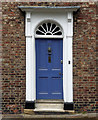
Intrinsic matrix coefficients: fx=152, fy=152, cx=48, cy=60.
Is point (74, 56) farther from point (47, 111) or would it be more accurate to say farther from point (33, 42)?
point (47, 111)

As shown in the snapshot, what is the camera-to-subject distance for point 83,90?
5.38m

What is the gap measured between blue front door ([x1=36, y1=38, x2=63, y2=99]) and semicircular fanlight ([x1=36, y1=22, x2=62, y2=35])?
0.86 ft

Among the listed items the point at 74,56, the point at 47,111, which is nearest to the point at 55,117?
the point at 47,111

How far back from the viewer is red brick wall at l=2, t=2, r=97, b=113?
536cm

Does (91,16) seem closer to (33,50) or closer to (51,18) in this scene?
(51,18)

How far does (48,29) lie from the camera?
562 centimetres

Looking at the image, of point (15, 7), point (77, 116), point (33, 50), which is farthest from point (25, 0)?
point (77, 116)

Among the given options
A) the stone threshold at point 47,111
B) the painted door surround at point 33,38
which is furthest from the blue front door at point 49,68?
the stone threshold at point 47,111

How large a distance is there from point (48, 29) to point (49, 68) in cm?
144

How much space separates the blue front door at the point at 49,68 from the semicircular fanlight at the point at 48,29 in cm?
26

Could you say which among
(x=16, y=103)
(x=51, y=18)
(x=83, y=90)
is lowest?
(x=16, y=103)

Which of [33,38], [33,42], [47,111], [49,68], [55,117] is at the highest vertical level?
[33,38]

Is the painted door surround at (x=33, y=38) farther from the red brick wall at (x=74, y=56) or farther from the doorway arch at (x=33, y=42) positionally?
the red brick wall at (x=74, y=56)

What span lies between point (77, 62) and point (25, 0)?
9.39ft
